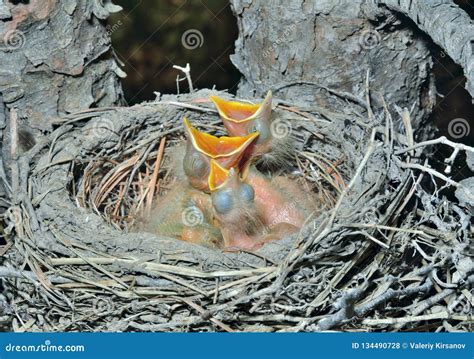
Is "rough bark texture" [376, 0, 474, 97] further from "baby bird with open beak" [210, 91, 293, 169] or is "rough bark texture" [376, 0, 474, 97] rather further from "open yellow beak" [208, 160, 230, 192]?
"open yellow beak" [208, 160, 230, 192]

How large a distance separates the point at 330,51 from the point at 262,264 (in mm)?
692

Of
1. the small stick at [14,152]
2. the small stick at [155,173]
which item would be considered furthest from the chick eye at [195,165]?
the small stick at [14,152]

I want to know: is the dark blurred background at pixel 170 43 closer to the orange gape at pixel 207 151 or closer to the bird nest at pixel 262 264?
the orange gape at pixel 207 151

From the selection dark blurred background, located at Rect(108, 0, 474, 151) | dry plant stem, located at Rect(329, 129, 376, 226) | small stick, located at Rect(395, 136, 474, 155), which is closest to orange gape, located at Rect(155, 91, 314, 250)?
dry plant stem, located at Rect(329, 129, 376, 226)

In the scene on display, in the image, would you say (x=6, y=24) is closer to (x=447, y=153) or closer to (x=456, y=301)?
(x=456, y=301)

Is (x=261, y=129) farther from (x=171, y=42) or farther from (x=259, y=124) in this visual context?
(x=171, y=42)

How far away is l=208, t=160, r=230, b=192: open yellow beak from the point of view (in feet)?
8.91

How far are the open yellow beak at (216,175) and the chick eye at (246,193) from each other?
5 cm

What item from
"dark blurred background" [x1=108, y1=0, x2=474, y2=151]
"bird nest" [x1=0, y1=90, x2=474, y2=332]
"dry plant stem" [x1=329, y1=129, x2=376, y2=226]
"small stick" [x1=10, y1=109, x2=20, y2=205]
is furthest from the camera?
"dark blurred background" [x1=108, y1=0, x2=474, y2=151]

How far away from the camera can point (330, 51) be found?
8.72ft

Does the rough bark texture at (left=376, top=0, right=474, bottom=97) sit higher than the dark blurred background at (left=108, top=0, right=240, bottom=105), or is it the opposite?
the rough bark texture at (left=376, top=0, right=474, bottom=97)

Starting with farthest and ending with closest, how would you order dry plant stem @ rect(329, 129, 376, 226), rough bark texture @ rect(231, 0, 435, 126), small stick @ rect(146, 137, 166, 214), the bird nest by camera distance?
small stick @ rect(146, 137, 166, 214) → rough bark texture @ rect(231, 0, 435, 126) → dry plant stem @ rect(329, 129, 376, 226) → the bird nest

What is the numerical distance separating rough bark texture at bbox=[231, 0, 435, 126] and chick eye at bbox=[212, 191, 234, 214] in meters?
0.33

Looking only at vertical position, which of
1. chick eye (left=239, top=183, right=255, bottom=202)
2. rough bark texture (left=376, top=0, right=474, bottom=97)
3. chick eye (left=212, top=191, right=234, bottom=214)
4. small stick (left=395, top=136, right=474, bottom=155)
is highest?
rough bark texture (left=376, top=0, right=474, bottom=97)
